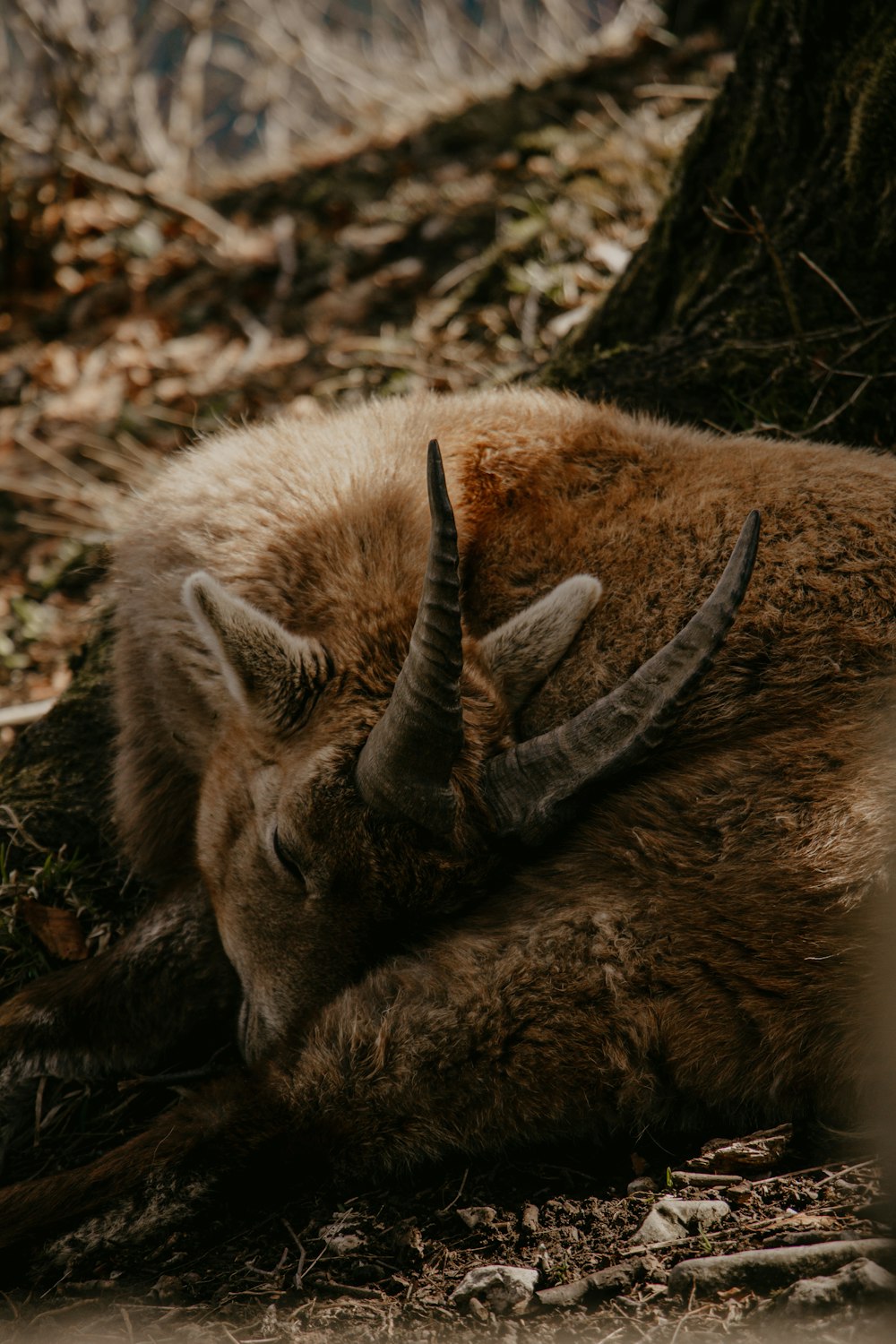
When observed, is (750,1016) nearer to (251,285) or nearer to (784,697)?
(784,697)

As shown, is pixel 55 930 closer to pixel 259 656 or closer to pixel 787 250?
pixel 259 656

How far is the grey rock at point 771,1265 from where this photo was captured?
2.52 metres

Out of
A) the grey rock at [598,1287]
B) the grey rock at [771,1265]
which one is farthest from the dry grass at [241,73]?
the grey rock at [771,1265]

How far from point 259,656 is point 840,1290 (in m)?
2.29

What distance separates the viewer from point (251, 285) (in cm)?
894

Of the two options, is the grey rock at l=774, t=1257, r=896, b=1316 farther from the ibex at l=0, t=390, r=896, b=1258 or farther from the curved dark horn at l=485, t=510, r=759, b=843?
the curved dark horn at l=485, t=510, r=759, b=843

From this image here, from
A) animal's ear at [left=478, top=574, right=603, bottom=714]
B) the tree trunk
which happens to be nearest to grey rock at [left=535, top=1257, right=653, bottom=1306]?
animal's ear at [left=478, top=574, right=603, bottom=714]

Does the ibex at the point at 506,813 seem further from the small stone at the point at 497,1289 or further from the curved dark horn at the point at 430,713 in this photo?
the small stone at the point at 497,1289

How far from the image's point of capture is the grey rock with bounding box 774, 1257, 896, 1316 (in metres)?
2.39

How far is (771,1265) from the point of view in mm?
2574

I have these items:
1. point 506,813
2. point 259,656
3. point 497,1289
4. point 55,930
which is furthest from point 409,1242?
point 55,930

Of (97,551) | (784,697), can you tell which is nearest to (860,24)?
(784,697)

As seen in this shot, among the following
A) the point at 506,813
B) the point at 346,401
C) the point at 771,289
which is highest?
the point at 771,289

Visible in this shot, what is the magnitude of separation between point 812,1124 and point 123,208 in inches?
364
